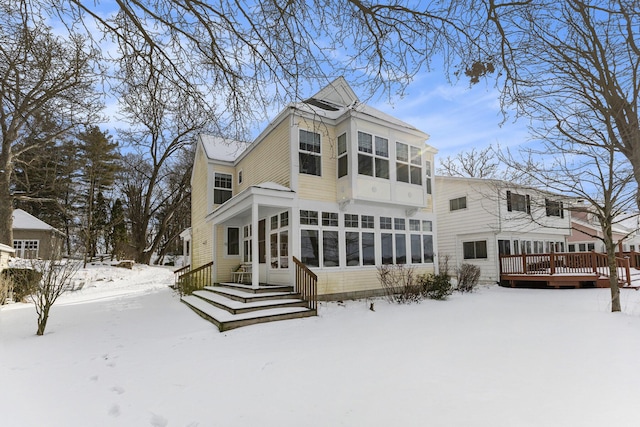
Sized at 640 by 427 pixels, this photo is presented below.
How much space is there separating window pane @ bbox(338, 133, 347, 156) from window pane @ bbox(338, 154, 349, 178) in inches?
7.5

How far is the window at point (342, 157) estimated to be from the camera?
10877mm

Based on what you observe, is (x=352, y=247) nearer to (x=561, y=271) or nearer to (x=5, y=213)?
(x=561, y=271)

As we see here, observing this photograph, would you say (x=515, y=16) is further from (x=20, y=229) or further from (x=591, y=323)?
(x=20, y=229)

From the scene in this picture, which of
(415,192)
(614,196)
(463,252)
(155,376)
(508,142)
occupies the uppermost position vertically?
(508,142)

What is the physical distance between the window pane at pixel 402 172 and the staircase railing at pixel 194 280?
7.54 metres

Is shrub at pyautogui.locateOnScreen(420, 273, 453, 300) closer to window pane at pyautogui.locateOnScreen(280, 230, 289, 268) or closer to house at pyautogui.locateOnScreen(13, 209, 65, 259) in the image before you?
window pane at pyautogui.locateOnScreen(280, 230, 289, 268)

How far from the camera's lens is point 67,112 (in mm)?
7105

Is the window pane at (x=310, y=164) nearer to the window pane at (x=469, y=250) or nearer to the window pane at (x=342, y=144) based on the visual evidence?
the window pane at (x=342, y=144)

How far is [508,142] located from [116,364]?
9.72 meters

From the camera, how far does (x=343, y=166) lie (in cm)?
1101

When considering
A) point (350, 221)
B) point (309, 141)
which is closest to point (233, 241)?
point (350, 221)

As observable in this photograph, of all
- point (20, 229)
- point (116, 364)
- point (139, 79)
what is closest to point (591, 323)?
point (116, 364)

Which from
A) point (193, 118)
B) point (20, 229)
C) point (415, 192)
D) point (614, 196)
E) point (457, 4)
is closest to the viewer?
point (457, 4)

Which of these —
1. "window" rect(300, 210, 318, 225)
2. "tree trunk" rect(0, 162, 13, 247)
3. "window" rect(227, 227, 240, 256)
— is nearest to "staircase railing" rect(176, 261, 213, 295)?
"window" rect(227, 227, 240, 256)
